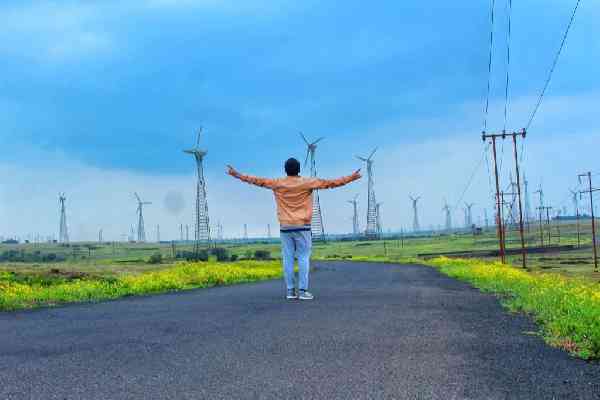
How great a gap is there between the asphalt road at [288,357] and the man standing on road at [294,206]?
1864mm

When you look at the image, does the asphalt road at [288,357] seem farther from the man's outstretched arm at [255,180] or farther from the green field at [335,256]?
the green field at [335,256]

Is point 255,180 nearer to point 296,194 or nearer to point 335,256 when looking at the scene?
point 296,194

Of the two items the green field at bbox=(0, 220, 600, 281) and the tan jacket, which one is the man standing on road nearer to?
the tan jacket

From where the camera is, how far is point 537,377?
15.6 feet

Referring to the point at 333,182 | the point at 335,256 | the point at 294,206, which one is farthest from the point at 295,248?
the point at 335,256

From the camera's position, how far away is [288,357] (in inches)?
219

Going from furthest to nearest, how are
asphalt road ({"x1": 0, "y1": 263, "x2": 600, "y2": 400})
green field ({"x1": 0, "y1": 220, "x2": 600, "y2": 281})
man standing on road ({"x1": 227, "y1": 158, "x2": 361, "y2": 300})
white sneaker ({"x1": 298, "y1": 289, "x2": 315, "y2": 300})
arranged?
green field ({"x1": 0, "y1": 220, "x2": 600, "y2": 281}), white sneaker ({"x1": 298, "y1": 289, "x2": 315, "y2": 300}), man standing on road ({"x1": 227, "y1": 158, "x2": 361, "y2": 300}), asphalt road ({"x1": 0, "y1": 263, "x2": 600, "y2": 400})

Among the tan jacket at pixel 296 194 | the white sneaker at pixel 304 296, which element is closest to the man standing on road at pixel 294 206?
the tan jacket at pixel 296 194

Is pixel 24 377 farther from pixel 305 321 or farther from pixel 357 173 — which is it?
pixel 357 173

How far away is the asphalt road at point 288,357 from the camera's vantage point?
435 cm

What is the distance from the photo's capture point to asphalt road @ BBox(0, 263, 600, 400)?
4348mm

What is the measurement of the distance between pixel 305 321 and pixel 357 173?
426 cm

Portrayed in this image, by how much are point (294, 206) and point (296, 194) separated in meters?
0.23

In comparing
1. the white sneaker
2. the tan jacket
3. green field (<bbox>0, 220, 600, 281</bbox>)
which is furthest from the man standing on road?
green field (<bbox>0, 220, 600, 281</bbox>)
